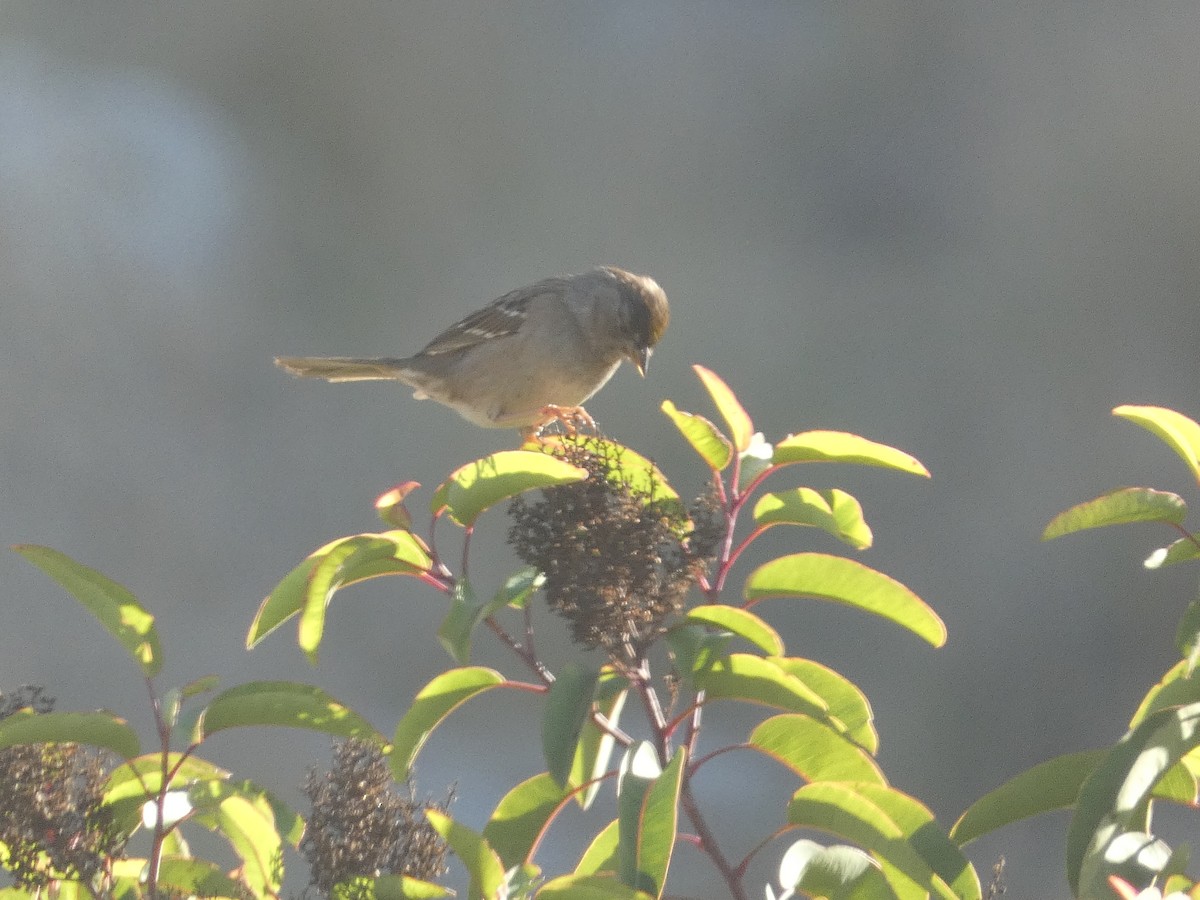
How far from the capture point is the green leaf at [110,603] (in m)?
1.19

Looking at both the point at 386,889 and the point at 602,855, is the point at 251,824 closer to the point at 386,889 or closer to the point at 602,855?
the point at 386,889

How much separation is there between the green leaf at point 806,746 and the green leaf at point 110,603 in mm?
585

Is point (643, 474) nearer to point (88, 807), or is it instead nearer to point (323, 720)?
point (323, 720)

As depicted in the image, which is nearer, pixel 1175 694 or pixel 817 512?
pixel 1175 694

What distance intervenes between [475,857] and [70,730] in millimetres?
397

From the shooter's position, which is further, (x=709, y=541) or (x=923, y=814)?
(x=709, y=541)

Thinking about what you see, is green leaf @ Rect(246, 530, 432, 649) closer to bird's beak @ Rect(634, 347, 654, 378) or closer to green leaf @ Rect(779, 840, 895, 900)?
green leaf @ Rect(779, 840, 895, 900)

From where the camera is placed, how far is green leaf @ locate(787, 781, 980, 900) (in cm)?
100

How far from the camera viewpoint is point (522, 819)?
122 centimetres

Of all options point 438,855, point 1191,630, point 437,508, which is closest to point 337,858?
point 438,855

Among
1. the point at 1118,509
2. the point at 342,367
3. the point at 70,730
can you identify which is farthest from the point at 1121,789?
the point at 342,367

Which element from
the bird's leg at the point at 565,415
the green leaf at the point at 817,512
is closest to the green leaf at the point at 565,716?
the green leaf at the point at 817,512

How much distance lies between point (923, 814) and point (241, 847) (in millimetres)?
662

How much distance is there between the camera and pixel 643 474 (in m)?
1.27
